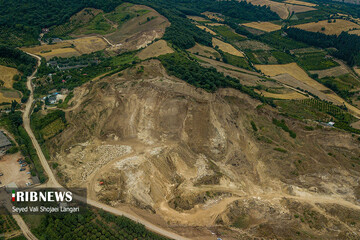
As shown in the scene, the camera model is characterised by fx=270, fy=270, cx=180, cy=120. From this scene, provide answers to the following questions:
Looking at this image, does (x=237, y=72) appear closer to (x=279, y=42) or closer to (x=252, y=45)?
(x=252, y=45)

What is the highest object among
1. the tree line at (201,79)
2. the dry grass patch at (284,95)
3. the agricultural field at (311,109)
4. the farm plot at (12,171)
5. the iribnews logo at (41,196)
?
the tree line at (201,79)

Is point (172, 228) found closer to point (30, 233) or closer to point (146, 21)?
point (30, 233)

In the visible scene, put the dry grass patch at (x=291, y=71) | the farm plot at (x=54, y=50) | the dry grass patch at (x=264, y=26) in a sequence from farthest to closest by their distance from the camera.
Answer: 1. the dry grass patch at (x=264, y=26)
2. the dry grass patch at (x=291, y=71)
3. the farm plot at (x=54, y=50)

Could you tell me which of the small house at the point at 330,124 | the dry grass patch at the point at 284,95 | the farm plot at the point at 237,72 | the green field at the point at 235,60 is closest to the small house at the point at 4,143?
the farm plot at the point at 237,72

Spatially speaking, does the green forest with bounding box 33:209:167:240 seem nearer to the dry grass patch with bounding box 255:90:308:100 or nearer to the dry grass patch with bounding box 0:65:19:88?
the dry grass patch with bounding box 0:65:19:88

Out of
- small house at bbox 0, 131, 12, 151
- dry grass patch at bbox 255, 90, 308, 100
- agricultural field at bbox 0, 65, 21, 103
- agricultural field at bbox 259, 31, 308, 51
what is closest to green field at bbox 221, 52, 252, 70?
dry grass patch at bbox 255, 90, 308, 100

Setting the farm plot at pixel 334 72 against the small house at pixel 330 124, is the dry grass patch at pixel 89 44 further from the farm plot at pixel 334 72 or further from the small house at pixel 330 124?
the farm plot at pixel 334 72

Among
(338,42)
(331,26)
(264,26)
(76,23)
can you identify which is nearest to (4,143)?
(76,23)
